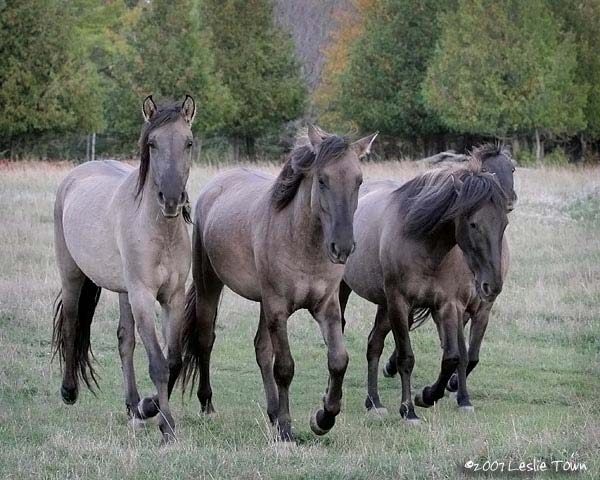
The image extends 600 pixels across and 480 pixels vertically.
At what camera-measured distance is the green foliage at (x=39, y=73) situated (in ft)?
115

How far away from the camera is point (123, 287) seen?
7.68 metres

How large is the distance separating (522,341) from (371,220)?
110 inches

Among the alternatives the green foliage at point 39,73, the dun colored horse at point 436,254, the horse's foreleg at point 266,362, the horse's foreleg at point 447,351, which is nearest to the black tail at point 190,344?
the horse's foreleg at point 266,362

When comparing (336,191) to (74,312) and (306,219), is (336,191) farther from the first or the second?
(74,312)

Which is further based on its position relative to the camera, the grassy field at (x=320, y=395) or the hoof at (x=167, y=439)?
the hoof at (x=167, y=439)

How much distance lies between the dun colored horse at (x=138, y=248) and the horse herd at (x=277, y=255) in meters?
0.01

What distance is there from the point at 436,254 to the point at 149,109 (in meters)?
2.48

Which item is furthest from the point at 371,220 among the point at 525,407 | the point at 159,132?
the point at 159,132

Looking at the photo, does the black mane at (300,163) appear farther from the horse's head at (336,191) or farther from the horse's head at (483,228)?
the horse's head at (483,228)

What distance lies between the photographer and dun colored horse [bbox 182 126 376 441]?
6355 mm

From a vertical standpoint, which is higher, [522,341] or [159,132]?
[159,132]

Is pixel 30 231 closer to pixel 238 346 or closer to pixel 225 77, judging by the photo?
pixel 238 346

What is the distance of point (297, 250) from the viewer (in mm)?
6711

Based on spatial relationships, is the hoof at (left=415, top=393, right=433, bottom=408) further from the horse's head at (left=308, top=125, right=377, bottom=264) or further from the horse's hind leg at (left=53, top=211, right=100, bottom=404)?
the horse's hind leg at (left=53, top=211, right=100, bottom=404)
